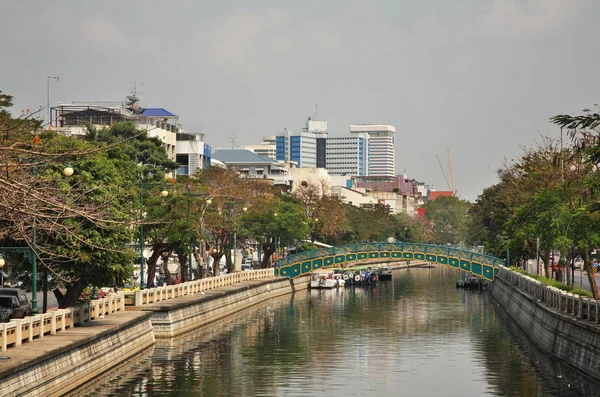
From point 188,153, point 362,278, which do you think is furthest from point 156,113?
point 362,278

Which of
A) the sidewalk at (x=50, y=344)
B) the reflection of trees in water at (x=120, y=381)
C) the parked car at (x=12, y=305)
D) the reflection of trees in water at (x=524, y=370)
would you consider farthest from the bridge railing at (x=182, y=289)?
the reflection of trees in water at (x=524, y=370)

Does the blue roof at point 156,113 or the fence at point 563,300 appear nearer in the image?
the fence at point 563,300

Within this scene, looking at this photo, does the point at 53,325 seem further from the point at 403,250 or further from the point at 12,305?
the point at 403,250

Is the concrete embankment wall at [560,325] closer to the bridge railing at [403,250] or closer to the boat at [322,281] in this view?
the bridge railing at [403,250]

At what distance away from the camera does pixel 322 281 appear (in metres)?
126

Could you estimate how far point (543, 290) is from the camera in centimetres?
6278

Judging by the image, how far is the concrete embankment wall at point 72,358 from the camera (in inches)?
1328

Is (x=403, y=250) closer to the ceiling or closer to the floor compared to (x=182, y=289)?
closer to the ceiling

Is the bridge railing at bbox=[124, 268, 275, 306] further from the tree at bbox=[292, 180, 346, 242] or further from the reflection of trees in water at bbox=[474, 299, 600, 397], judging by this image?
the tree at bbox=[292, 180, 346, 242]

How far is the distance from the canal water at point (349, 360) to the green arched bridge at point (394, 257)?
21.0 m

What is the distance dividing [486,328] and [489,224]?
216 ft

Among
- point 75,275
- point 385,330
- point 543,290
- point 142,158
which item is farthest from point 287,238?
point 75,275

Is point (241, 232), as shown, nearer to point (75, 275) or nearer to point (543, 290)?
point (543, 290)

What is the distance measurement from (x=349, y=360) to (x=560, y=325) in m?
10.3
